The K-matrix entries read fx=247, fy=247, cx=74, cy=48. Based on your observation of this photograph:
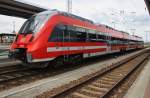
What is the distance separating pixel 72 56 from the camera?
51.3 feet

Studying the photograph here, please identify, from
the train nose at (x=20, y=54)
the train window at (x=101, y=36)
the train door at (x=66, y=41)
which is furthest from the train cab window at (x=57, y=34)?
the train window at (x=101, y=36)

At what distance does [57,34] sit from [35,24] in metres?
1.30

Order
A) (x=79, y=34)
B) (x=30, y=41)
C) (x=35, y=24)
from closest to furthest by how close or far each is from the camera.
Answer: (x=30, y=41) < (x=35, y=24) < (x=79, y=34)

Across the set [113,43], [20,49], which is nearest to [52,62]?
[20,49]

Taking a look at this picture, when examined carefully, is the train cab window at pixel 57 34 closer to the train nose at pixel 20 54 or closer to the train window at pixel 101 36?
the train nose at pixel 20 54

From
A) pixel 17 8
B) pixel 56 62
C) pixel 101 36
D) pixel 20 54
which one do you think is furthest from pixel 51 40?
pixel 17 8

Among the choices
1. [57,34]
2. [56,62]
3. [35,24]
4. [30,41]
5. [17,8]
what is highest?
[17,8]

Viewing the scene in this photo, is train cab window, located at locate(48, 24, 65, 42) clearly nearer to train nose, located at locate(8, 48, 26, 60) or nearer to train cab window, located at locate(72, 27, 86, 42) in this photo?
train nose, located at locate(8, 48, 26, 60)

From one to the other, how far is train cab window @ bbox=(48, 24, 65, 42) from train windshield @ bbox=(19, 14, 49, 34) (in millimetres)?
765

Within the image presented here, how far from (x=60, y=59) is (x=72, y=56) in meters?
1.55

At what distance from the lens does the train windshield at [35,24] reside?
12837 millimetres

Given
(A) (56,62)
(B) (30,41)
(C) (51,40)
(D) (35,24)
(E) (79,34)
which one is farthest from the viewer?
(E) (79,34)

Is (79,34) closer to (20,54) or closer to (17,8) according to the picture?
(20,54)

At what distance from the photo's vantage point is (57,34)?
13.5 metres
